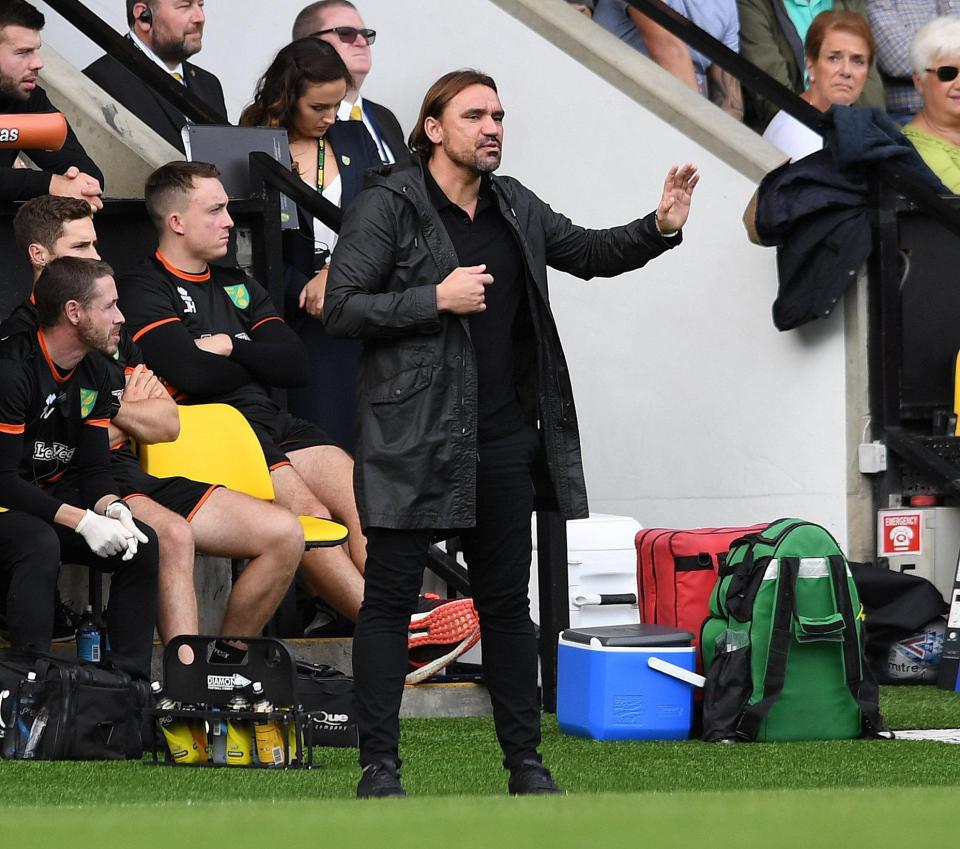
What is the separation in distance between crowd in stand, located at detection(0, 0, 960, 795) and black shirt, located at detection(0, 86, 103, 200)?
0.01 m

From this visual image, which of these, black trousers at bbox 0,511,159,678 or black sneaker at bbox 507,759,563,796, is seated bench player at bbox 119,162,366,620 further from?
black sneaker at bbox 507,759,563,796

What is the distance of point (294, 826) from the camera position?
320cm

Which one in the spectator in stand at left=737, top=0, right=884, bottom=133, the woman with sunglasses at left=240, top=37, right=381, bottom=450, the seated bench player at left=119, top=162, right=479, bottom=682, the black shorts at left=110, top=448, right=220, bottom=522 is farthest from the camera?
the spectator in stand at left=737, top=0, right=884, bottom=133

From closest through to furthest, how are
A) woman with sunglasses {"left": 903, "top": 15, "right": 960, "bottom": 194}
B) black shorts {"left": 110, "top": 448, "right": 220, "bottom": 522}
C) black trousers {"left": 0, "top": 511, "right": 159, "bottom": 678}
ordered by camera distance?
1. black trousers {"left": 0, "top": 511, "right": 159, "bottom": 678}
2. black shorts {"left": 110, "top": 448, "right": 220, "bottom": 522}
3. woman with sunglasses {"left": 903, "top": 15, "right": 960, "bottom": 194}

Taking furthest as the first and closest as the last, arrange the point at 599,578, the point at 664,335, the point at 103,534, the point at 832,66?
1. the point at 832,66
2. the point at 664,335
3. the point at 599,578
4. the point at 103,534

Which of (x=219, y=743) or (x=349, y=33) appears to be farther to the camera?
(x=349, y=33)

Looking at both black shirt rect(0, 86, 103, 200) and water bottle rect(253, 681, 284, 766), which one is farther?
black shirt rect(0, 86, 103, 200)

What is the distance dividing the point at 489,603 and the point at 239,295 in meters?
2.58

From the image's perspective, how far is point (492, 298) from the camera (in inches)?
188

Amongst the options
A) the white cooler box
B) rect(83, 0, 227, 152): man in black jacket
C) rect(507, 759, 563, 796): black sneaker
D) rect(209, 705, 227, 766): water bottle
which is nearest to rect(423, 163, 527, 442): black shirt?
rect(507, 759, 563, 796): black sneaker

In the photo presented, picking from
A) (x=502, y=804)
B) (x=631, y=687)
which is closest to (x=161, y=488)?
(x=631, y=687)

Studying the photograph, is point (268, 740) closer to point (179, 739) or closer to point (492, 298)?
point (179, 739)

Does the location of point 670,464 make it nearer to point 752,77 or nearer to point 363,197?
point 752,77

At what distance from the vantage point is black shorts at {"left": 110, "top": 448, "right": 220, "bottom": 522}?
6332mm
